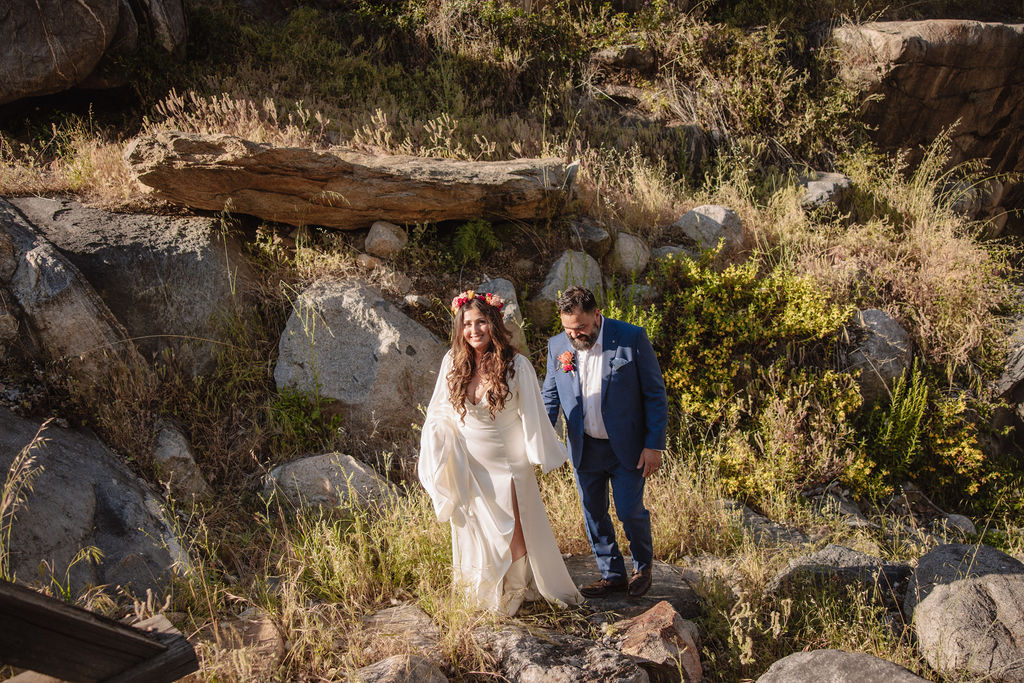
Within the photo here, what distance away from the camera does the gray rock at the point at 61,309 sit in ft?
17.4

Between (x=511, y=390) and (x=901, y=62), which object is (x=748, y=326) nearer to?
(x=511, y=390)

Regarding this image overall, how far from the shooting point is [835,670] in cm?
341

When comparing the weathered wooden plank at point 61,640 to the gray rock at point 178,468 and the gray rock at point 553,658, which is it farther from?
the gray rock at point 178,468

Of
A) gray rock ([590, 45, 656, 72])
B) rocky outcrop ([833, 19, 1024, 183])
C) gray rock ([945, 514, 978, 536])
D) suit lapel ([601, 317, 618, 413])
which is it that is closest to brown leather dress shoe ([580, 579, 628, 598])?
suit lapel ([601, 317, 618, 413])

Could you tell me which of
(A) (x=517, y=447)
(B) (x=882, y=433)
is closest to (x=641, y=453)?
(A) (x=517, y=447)

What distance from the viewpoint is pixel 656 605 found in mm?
3973

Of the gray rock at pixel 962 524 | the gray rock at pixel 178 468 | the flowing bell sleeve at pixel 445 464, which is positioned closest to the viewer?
the flowing bell sleeve at pixel 445 464

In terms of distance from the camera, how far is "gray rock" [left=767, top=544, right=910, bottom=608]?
14.4ft

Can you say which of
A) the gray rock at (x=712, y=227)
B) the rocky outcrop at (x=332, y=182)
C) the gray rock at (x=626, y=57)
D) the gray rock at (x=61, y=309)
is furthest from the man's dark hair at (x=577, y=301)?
the gray rock at (x=626, y=57)

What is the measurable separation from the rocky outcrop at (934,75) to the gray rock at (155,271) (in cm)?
940

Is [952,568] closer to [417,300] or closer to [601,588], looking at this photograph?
[601,588]

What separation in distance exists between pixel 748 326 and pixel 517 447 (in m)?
3.69

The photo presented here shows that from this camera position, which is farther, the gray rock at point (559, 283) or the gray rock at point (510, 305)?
the gray rock at point (559, 283)

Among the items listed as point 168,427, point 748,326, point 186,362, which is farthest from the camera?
point 748,326
